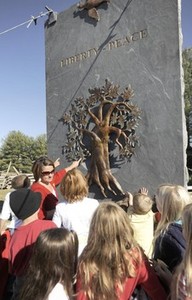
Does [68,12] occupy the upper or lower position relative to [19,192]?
upper

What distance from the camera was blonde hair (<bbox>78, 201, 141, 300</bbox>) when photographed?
6.44 ft

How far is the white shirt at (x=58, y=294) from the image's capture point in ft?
6.75

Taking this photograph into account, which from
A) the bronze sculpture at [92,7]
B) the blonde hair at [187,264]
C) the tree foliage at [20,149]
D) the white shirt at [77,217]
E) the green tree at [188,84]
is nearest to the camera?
the blonde hair at [187,264]

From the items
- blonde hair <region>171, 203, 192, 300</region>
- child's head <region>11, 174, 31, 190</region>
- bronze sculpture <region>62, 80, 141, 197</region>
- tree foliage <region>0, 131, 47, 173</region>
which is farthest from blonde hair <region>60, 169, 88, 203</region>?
tree foliage <region>0, 131, 47, 173</region>

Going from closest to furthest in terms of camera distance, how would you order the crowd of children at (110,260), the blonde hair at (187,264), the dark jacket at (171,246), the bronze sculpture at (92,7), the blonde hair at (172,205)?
the blonde hair at (187,264) → the crowd of children at (110,260) → the dark jacket at (171,246) → the blonde hair at (172,205) → the bronze sculpture at (92,7)

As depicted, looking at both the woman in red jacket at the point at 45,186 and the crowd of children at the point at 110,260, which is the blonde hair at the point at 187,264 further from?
the woman in red jacket at the point at 45,186

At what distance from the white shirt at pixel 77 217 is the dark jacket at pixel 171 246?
0.80 m

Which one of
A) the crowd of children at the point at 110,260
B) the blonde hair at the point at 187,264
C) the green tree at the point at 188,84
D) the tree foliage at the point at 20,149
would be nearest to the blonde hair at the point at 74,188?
the crowd of children at the point at 110,260

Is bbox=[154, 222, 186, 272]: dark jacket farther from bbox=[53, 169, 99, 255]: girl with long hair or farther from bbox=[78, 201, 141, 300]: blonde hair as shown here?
→ bbox=[53, 169, 99, 255]: girl with long hair

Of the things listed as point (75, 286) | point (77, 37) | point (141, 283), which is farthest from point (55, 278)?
point (77, 37)

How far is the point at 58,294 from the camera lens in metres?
2.07

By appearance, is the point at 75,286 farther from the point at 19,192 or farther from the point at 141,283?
the point at 19,192

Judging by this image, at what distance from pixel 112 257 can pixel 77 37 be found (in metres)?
5.92

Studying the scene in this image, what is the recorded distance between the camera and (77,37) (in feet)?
23.3
